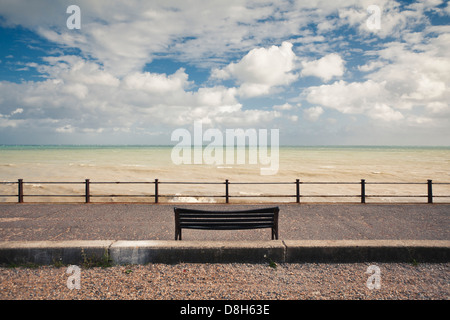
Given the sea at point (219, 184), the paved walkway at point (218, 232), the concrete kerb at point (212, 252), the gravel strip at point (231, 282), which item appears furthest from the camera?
the sea at point (219, 184)

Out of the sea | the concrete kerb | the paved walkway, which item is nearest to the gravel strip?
the concrete kerb

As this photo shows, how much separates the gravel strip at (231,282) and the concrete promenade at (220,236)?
177mm

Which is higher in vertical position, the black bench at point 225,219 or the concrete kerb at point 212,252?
the black bench at point 225,219

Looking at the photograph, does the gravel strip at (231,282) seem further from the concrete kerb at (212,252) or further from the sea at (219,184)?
the sea at (219,184)

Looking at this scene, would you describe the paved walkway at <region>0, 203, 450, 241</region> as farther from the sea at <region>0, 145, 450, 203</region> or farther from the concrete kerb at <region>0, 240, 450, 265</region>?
the concrete kerb at <region>0, 240, 450, 265</region>

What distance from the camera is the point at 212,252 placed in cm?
446

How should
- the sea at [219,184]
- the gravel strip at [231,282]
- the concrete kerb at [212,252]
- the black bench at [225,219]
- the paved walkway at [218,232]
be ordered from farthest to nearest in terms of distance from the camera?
the sea at [219,184], the paved walkway at [218,232], the black bench at [225,219], the concrete kerb at [212,252], the gravel strip at [231,282]

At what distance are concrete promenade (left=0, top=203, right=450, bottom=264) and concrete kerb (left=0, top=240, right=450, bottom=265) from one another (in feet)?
0.05

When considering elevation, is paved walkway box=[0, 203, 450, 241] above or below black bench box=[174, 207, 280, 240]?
below

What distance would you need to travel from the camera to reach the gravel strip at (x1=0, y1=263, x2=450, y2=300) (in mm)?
3527

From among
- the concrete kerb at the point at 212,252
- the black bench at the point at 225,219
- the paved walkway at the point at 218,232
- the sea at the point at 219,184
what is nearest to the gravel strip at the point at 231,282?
the concrete kerb at the point at 212,252

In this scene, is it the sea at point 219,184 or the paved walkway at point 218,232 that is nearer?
the paved walkway at point 218,232

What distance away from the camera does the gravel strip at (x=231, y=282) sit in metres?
3.53
